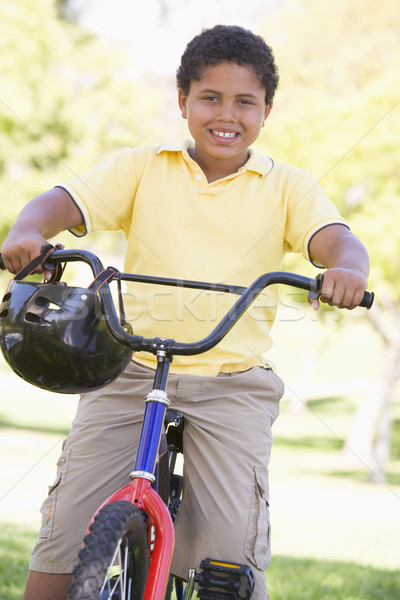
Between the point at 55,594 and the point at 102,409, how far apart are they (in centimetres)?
58

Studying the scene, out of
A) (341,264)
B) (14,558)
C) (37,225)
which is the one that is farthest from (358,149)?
(37,225)

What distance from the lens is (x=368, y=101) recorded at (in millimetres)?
11375

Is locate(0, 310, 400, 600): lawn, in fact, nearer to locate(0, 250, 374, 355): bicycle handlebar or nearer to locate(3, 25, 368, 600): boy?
locate(3, 25, 368, 600): boy

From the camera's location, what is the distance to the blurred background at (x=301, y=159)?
324 inches

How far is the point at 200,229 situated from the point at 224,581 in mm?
1142

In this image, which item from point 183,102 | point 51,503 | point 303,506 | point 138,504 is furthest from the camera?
point 303,506

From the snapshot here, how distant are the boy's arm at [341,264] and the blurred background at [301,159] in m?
3.09

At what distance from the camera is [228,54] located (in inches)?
108

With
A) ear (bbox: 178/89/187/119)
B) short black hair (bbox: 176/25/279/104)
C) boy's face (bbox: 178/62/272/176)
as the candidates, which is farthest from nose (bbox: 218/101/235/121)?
ear (bbox: 178/89/187/119)

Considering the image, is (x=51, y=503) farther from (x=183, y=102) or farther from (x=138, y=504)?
(x=183, y=102)

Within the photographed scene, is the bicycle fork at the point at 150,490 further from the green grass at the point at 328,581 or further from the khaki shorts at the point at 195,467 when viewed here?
the green grass at the point at 328,581

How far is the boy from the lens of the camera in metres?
2.39

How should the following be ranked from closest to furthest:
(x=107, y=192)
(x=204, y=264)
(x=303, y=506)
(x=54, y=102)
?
(x=204, y=264), (x=107, y=192), (x=303, y=506), (x=54, y=102)

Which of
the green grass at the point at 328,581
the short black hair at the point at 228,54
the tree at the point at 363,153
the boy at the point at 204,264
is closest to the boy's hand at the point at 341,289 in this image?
the boy at the point at 204,264
